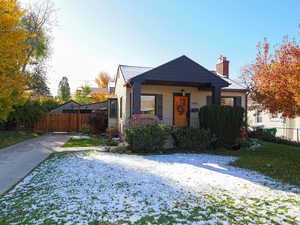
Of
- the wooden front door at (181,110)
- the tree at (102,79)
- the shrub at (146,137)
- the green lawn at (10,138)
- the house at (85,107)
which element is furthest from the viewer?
the tree at (102,79)

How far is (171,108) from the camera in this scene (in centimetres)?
1167

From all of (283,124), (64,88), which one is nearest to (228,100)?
(283,124)

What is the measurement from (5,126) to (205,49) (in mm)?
16920

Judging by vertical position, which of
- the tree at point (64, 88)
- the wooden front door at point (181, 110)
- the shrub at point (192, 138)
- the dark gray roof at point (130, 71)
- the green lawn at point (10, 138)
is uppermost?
the tree at point (64, 88)

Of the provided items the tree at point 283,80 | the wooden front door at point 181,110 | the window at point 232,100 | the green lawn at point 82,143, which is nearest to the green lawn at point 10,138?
the green lawn at point 82,143

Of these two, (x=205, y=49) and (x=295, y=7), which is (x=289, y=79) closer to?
(x=295, y=7)

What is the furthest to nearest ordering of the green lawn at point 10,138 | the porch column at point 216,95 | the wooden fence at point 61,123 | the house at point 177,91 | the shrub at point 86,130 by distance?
the wooden fence at point 61,123, the shrub at point 86,130, the green lawn at point 10,138, the porch column at point 216,95, the house at point 177,91

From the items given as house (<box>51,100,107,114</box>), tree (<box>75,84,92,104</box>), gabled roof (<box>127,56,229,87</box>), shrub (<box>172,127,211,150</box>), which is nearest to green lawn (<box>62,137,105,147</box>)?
gabled roof (<box>127,56,229,87</box>)

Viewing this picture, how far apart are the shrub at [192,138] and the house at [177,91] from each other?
2.06 meters

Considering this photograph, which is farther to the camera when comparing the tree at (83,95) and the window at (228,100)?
the tree at (83,95)

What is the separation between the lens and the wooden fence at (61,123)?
1680 cm

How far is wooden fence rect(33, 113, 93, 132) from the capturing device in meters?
16.8

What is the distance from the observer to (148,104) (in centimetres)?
1141

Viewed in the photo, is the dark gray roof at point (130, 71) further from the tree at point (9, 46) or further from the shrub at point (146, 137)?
the tree at point (9, 46)
